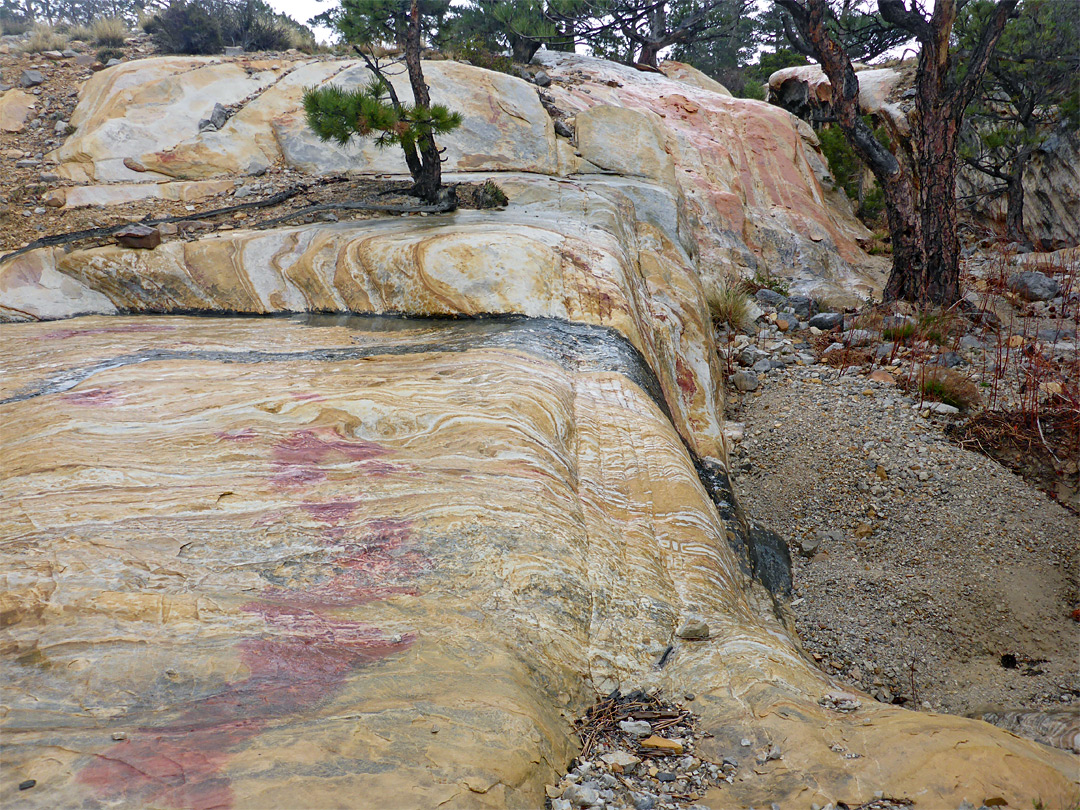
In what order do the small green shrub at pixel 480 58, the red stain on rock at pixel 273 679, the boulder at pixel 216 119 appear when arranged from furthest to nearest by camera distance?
the small green shrub at pixel 480 58 < the boulder at pixel 216 119 < the red stain on rock at pixel 273 679

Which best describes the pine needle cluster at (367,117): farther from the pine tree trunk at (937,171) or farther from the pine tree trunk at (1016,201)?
the pine tree trunk at (1016,201)

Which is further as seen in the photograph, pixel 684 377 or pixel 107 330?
pixel 684 377

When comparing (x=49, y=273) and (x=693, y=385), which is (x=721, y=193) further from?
(x=49, y=273)

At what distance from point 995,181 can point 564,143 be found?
981 cm

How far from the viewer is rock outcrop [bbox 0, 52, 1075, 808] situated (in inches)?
67.5

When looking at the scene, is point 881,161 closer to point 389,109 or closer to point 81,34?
point 389,109

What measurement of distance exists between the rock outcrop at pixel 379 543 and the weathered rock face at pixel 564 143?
263cm

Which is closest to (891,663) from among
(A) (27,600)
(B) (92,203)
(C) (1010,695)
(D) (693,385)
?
(C) (1010,695)

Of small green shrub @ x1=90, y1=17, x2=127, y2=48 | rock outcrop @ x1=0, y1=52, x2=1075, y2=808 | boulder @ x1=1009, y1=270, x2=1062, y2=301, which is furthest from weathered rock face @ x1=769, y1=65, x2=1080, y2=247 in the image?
small green shrub @ x1=90, y1=17, x2=127, y2=48

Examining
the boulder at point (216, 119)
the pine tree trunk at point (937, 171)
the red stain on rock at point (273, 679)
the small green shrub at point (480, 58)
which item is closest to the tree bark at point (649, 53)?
the small green shrub at point (480, 58)

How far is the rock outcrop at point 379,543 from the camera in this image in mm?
1714

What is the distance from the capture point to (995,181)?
13.4 metres

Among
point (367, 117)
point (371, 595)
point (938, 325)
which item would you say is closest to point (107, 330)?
point (367, 117)

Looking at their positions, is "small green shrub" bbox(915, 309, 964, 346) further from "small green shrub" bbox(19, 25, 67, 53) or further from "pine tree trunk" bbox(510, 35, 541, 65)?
"small green shrub" bbox(19, 25, 67, 53)
